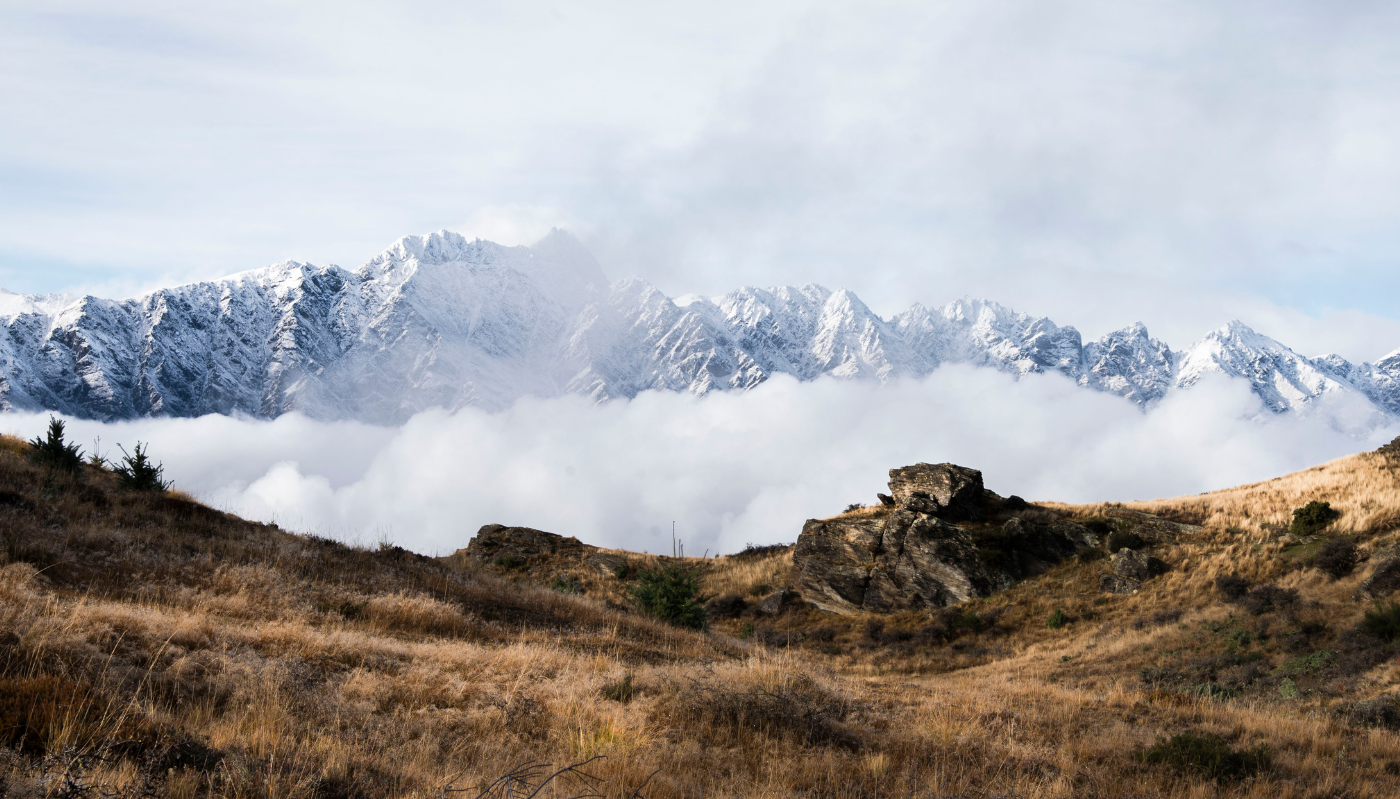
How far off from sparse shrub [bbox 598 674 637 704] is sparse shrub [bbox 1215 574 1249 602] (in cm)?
1901

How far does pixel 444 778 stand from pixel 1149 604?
23.0 metres

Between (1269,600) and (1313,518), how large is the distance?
5401 mm

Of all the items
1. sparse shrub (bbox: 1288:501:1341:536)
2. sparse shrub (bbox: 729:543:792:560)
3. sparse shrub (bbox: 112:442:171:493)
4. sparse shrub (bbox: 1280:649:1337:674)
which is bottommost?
sparse shrub (bbox: 1280:649:1337:674)

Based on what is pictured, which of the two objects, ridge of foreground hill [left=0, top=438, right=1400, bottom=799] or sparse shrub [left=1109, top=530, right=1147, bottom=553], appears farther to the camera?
sparse shrub [left=1109, top=530, right=1147, bottom=553]

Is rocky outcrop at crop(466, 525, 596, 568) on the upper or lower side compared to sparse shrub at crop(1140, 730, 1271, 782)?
upper

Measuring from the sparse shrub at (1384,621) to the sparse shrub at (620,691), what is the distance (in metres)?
15.3

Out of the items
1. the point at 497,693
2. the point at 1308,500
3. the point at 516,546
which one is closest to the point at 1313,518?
the point at 1308,500

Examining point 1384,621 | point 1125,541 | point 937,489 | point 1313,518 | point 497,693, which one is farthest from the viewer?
point 937,489

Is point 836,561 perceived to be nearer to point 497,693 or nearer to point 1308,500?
point 1308,500

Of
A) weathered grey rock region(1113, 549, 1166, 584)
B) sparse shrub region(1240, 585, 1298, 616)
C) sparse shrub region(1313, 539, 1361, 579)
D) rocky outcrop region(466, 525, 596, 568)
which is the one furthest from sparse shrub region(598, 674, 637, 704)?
rocky outcrop region(466, 525, 596, 568)

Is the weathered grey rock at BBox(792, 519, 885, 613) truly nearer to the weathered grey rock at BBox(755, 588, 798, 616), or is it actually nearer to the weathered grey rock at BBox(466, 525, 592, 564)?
the weathered grey rock at BBox(755, 588, 798, 616)

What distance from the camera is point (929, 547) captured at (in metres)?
25.8

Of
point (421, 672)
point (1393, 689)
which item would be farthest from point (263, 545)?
point (1393, 689)

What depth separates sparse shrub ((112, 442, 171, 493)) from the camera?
1669 cm
